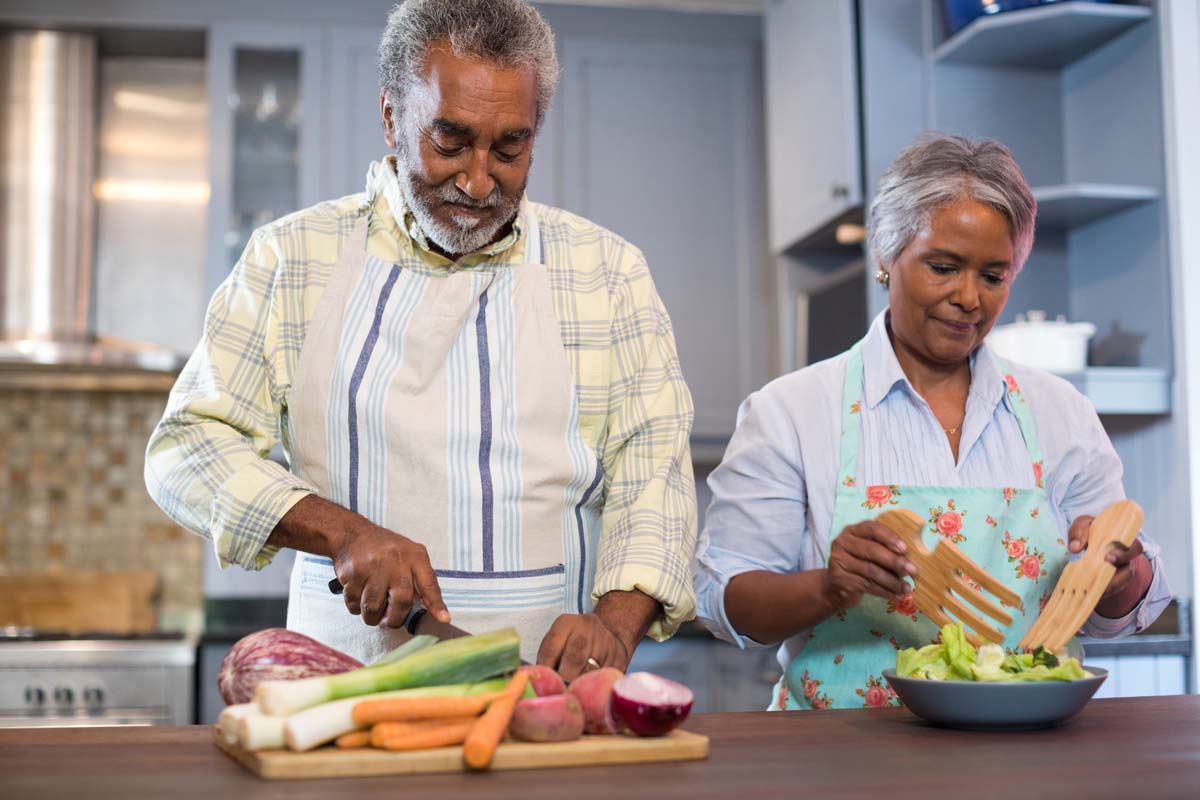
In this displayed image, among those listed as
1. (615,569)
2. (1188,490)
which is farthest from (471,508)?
(1188,490)

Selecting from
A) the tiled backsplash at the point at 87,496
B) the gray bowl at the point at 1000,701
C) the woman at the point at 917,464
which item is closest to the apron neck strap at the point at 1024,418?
the woman at the point at 917,464

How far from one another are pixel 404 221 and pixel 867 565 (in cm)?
66

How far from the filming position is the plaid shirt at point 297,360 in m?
1.29

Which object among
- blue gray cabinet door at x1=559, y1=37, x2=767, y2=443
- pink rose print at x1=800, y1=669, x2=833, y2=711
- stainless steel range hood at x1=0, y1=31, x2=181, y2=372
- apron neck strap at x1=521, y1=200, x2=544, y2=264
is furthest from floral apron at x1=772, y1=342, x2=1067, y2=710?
stainless steel range hood at x1=0, y1=31, x2=181, y2=372

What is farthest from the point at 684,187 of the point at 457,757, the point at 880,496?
the point at 457,757

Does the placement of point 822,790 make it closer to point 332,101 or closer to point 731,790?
point 731,790

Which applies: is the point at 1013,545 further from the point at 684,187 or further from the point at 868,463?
the point at 684,187

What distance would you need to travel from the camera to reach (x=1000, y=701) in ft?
3.62

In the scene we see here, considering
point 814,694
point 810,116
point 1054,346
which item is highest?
point 810,116

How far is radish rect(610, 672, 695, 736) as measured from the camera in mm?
979

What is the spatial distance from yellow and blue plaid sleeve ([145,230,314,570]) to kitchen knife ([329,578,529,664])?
0.36ft

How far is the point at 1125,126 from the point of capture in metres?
2.61

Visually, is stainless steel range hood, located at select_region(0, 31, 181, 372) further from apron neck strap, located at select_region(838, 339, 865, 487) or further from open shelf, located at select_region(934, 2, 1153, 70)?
apron neck strap, located at select_region(838, 339, 865, 487)

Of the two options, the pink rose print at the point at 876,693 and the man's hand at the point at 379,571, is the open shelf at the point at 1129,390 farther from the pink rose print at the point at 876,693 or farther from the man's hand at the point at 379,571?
the man's hand at the point at 379,571
